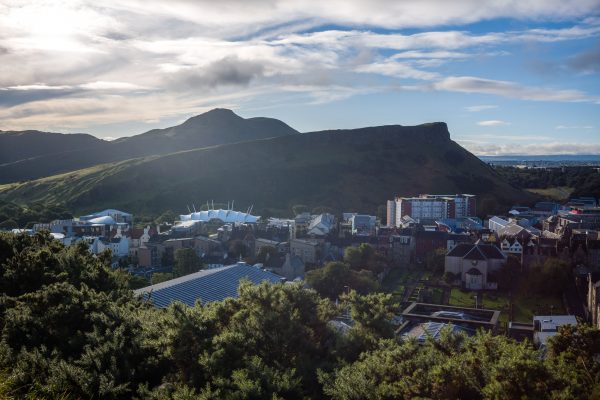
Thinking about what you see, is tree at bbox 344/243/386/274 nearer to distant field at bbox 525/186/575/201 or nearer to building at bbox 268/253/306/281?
building at bbox 268/253/306/281

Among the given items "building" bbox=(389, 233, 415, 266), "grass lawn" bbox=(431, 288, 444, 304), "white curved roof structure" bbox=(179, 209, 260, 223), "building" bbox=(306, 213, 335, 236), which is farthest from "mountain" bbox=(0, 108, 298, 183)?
"grass lawn" bbox=(431, 288, 444, 304)

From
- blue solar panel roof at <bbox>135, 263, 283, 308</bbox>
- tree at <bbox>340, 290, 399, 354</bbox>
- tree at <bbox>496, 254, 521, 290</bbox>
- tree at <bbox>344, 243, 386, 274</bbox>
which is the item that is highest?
tree at <bbox>340, 290, 399, 354</bbox>

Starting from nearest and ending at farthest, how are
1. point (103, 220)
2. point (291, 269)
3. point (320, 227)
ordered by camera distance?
point (291, 269), point (320, 227), point (103, 220)

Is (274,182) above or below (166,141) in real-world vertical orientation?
below

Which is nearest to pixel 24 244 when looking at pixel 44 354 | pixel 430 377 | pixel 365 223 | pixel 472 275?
pixel 44 354

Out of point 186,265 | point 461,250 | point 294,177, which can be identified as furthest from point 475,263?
point 294,177

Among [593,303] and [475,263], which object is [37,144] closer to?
[475,263]

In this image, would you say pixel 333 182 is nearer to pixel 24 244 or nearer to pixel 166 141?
pixel 166 141
